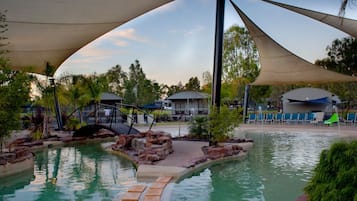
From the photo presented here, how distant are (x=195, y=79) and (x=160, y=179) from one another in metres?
40.7

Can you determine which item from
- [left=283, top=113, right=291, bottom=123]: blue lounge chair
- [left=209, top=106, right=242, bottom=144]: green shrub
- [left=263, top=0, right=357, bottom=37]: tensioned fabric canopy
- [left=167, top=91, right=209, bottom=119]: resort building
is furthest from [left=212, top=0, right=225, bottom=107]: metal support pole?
[left=167, top=91, right=209, bottom=119]: resort building

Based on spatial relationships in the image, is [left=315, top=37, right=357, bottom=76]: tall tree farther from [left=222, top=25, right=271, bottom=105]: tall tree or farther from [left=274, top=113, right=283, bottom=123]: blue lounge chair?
[left=274, top=113, right=283, bottom=123]: blue lounge chair

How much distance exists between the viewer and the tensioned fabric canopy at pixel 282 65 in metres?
11.8

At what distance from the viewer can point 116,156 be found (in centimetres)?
960

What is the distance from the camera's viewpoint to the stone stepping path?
482 centimetres

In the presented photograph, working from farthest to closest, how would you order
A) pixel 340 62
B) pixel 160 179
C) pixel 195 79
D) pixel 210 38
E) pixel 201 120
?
1. pixel 195 79
2. pixel 340 62
3. pixel 210 38
4. pixel 201 120
5. pixel 160 179

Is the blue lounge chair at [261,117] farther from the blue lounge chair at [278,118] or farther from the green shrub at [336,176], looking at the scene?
the green shrub at [336,176]

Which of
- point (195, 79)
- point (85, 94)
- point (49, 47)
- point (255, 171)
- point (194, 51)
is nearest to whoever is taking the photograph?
point (255, 171)

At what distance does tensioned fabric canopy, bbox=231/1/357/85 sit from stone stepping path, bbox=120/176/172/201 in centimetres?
688

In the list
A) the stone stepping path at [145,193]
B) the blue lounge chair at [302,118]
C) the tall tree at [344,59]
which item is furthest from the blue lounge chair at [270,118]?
the stone stepping path at [145,193]

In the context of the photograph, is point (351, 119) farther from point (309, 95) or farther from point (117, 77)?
point (117, 77)

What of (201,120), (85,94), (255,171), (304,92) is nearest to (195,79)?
(304,92)

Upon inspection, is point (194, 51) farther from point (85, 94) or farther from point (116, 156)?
point (116, 156)

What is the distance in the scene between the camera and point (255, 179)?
6.46m
